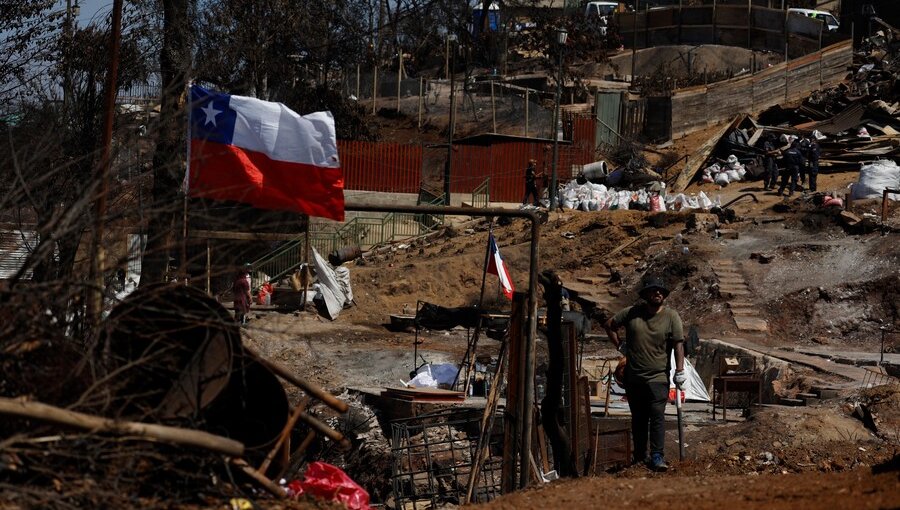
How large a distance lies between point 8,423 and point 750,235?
988 inches

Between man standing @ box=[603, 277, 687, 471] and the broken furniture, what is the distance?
3.77 meters

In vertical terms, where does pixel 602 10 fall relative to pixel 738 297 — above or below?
above

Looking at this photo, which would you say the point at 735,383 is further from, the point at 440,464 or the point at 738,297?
the point at 738,297

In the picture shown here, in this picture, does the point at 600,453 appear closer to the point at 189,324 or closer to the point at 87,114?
the point at 189,324

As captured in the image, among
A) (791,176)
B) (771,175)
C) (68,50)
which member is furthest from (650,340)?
(771,175)

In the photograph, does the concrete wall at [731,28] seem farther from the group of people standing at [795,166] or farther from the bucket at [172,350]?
the bucket at [172,350]

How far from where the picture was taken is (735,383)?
47.6ft

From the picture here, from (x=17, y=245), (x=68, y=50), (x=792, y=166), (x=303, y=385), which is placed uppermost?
(x=68, y=50)

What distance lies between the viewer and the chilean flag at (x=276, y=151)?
1089 centimetres

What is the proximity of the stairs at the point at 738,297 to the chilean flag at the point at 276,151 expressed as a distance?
14.9 meters

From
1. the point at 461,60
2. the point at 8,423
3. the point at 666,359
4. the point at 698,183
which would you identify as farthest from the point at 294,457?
the point at 461,60

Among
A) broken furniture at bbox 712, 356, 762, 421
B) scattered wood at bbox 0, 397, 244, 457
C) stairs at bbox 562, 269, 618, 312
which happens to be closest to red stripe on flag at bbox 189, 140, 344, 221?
scattered wood at bbox 0, 397, 244, 457

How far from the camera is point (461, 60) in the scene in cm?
5953

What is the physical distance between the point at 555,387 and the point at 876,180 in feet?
74.5
